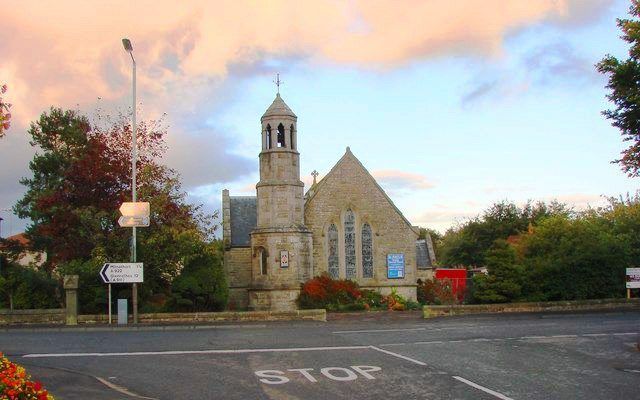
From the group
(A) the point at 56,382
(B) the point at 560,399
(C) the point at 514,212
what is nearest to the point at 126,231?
(A) the point at 56,382

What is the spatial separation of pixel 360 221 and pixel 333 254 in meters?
2.53

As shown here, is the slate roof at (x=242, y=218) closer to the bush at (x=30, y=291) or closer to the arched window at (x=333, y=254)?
the arched window at (x=333, y=254)

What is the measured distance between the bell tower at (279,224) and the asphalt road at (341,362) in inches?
506

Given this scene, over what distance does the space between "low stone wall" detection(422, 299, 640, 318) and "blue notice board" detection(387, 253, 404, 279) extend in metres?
8.87

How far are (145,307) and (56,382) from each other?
18121 mm

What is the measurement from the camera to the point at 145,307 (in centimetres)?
2905

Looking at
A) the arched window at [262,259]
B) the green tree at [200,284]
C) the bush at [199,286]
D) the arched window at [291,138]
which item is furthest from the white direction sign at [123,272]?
the arched window at [291,138]

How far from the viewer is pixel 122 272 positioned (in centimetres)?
2527

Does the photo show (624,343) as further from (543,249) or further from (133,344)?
(543,249)

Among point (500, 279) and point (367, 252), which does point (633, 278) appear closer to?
point (500, 279)

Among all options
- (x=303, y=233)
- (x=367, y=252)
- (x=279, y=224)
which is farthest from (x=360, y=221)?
(x=279, y=224)

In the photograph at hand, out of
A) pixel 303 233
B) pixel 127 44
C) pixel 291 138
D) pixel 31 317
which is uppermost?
pixel 127 44

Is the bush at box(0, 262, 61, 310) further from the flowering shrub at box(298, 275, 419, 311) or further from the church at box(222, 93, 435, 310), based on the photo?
the flowering shrub at box(298, 275, 419, 311)

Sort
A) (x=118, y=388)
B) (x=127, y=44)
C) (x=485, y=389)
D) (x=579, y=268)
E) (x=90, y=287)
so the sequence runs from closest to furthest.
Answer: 1. (x=485, y=389)
2. (x=118, y=388)
3. (x=127, y=44)
4. (x=90, y=287)
5. (x=579, y=268)
